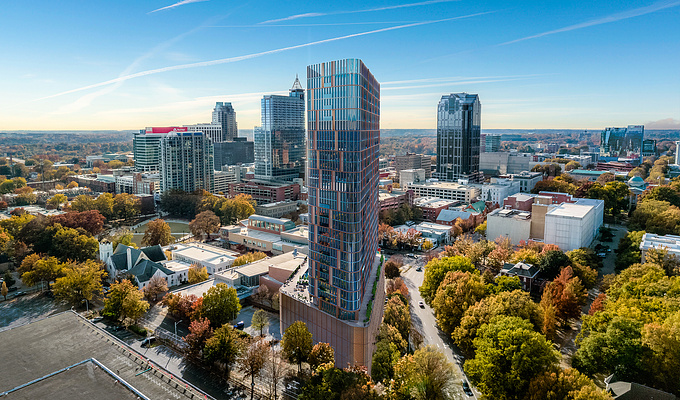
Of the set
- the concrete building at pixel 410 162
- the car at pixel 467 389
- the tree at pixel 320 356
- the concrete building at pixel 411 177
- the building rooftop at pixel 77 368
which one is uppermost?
the concrete building at pixel 410 162

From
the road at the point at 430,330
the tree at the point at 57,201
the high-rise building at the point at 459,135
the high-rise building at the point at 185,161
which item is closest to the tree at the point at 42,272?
the road at the point at 430,330

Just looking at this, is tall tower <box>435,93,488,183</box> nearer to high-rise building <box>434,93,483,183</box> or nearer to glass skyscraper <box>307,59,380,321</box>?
high-rise building <box>434,93,483,183</box>

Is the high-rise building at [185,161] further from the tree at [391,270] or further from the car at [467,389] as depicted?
the car at [467,389]

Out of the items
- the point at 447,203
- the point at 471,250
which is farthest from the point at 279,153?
the point at 471,250

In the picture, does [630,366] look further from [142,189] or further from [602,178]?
[142,189]

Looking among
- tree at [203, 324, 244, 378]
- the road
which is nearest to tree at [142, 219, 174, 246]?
the road
